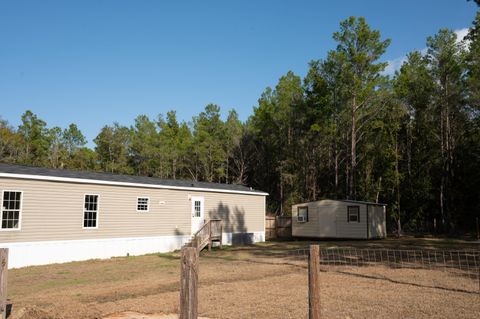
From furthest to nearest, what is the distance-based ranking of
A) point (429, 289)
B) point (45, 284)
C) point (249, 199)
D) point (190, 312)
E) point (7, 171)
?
point (249, 199), point (7, 171), point (45, 284), point (429, 289), point (190, 312)

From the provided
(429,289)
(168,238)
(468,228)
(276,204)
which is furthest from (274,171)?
(429,289)

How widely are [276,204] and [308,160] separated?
18.5 feet

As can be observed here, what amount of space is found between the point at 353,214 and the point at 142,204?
13.4 metres

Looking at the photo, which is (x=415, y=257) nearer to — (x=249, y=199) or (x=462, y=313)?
(x=462, y=313)

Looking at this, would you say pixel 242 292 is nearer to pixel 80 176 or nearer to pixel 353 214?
pixel 80 176

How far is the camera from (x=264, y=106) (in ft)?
143

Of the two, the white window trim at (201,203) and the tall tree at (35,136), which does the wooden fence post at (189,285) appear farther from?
the tall tree at (35,136)

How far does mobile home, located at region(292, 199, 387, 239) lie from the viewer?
82.5ft

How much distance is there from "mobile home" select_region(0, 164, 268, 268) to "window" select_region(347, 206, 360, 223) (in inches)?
298

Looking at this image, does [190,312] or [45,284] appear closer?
[190,312]

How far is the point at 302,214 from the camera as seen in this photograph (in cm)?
2720

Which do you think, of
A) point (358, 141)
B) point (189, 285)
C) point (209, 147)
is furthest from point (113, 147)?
point (189, 285)

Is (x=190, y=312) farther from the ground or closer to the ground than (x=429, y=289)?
farther from the ground

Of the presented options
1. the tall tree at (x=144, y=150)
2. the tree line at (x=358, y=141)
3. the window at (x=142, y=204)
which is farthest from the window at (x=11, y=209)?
the tall tree at (x=144, y=150)
